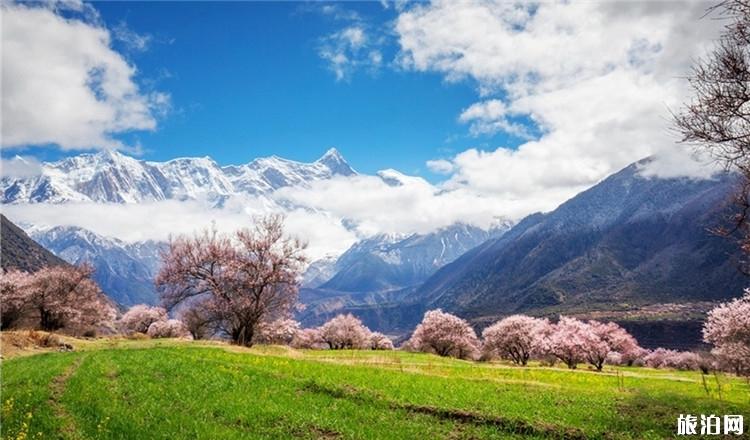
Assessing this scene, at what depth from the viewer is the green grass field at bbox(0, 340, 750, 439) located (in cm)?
1948

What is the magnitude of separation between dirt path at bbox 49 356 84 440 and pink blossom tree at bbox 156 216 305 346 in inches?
1306

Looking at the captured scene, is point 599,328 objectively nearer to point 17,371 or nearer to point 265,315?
point 265,315

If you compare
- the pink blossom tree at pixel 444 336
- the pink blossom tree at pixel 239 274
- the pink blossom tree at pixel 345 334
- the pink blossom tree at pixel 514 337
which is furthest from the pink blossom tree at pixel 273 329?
the pink blossom tree at pixel 514 337

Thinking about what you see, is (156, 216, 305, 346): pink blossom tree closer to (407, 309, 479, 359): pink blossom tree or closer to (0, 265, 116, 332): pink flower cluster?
(0, 265, 116, 332): pink flower cluster

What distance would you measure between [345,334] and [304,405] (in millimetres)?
123265

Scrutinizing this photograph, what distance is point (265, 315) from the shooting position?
73.8 metres

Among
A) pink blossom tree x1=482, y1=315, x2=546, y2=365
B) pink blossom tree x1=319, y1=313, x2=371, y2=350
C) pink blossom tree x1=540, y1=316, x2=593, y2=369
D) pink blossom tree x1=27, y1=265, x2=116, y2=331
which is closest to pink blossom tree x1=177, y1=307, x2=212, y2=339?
pink blossom tree x1=27, y1=265, x2=116, y2=331

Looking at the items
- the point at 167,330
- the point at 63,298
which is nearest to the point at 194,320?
the point at 63,298

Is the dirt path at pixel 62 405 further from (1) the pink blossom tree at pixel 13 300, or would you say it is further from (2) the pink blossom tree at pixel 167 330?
(2) the pink blossom tree at pixel 167 330

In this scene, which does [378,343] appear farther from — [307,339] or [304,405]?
[304,405]

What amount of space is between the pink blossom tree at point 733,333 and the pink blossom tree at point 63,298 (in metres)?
108

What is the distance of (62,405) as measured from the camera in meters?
23.0

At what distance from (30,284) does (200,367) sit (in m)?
75.4

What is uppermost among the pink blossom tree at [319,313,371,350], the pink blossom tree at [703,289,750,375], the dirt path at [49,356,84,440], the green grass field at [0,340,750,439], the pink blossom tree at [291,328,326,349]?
the pink blossom tree at [703,289,750,375]
